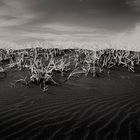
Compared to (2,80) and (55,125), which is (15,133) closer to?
(55,125)

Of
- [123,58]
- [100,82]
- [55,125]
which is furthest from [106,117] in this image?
[123,58]

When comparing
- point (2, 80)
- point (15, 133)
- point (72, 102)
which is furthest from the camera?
point (2, 80)

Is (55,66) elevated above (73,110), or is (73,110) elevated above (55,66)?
(55,66)

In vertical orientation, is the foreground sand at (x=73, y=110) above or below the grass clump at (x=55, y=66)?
below

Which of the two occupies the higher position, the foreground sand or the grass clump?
the grass clump

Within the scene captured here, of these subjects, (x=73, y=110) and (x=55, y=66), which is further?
(x=55, y=66)

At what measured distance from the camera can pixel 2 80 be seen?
6.53 meters

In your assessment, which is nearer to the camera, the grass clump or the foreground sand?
the foreground sand

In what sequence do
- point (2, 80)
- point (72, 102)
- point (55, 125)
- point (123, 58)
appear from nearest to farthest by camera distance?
point (55, 125) → point (72, 102) → point (2, 80) → point (123, 58)

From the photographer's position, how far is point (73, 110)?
459cm

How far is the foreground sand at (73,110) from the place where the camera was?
3.66 metres

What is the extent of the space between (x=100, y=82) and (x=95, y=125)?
105 inches

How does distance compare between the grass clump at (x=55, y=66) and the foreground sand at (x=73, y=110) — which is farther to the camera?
the grass clump at (x=55, y=66)

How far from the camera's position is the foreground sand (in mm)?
3656
